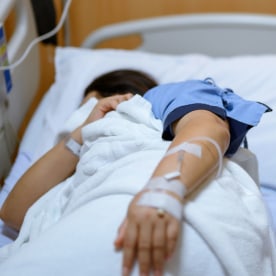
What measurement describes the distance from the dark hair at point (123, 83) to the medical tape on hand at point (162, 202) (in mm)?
692

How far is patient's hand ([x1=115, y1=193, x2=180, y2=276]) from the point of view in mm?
748

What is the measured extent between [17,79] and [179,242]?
3.33ft

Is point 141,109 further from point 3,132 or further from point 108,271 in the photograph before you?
point 3,132

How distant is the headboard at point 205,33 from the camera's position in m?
1.93

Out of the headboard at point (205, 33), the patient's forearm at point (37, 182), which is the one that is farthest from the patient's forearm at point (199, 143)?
the headboard at point (205, 33)

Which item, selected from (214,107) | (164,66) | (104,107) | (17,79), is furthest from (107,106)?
(164,66)

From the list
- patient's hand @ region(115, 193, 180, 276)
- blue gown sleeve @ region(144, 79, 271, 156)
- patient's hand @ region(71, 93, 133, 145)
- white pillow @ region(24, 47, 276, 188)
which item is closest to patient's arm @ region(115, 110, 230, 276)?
patient's hand @ region(115, 193, 180, 276)

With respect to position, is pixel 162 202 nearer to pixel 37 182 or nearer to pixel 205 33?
pixel 37 182

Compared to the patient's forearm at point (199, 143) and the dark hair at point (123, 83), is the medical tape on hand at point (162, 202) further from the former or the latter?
the dark hair at point (123, 83)

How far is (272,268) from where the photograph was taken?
0.93 meters

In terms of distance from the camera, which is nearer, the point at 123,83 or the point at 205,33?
the point at 123,83

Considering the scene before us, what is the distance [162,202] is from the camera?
2.47 ft

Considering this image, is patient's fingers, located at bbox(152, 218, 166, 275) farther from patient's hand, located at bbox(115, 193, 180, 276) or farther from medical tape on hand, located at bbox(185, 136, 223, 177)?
medical tape on hand, located at bbox(185, 136, 223, 177)

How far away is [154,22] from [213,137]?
46.3 inches
